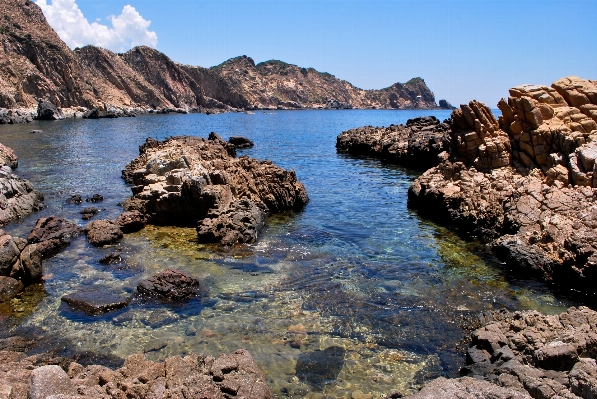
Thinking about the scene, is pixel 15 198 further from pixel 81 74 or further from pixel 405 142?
pixel 81 74

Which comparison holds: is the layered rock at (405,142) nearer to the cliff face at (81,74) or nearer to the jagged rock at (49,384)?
the jagged rock at (49,384)

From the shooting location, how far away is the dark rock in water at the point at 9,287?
12.9m

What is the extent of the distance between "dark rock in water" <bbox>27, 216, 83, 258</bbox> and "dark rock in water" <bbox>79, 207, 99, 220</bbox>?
2.08 meters

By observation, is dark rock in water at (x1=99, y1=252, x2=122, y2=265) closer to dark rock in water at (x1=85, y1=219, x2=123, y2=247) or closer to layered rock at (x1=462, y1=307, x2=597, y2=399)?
dark rock in water at (x1=85, y1=219, x2=123, y2=247)

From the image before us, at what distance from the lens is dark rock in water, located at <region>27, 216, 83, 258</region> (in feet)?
53.5

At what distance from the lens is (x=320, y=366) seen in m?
10.0

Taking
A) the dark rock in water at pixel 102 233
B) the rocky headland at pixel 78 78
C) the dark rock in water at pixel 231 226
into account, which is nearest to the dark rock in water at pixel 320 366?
the dark rock in water at pixel 231 226

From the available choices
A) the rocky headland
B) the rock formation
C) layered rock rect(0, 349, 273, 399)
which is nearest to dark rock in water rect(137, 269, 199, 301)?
layered rock rect(0, 349, 273, 399)

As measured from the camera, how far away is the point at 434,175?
24234 millimetres

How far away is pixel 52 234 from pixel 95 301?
620 cm

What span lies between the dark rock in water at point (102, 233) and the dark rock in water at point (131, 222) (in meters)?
0.37

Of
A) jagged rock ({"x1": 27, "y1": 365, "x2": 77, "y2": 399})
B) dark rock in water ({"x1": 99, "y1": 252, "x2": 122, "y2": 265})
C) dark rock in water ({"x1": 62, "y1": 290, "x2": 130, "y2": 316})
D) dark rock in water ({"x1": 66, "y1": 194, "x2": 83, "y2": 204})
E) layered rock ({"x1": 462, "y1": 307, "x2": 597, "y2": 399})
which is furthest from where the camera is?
dark rock in water ({"x1": 66, "y1": 194, "x2": 83, "y2": 204})

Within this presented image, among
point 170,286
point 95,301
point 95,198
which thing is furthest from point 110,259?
point 95,198

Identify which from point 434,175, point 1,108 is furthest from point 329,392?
point 1,108
